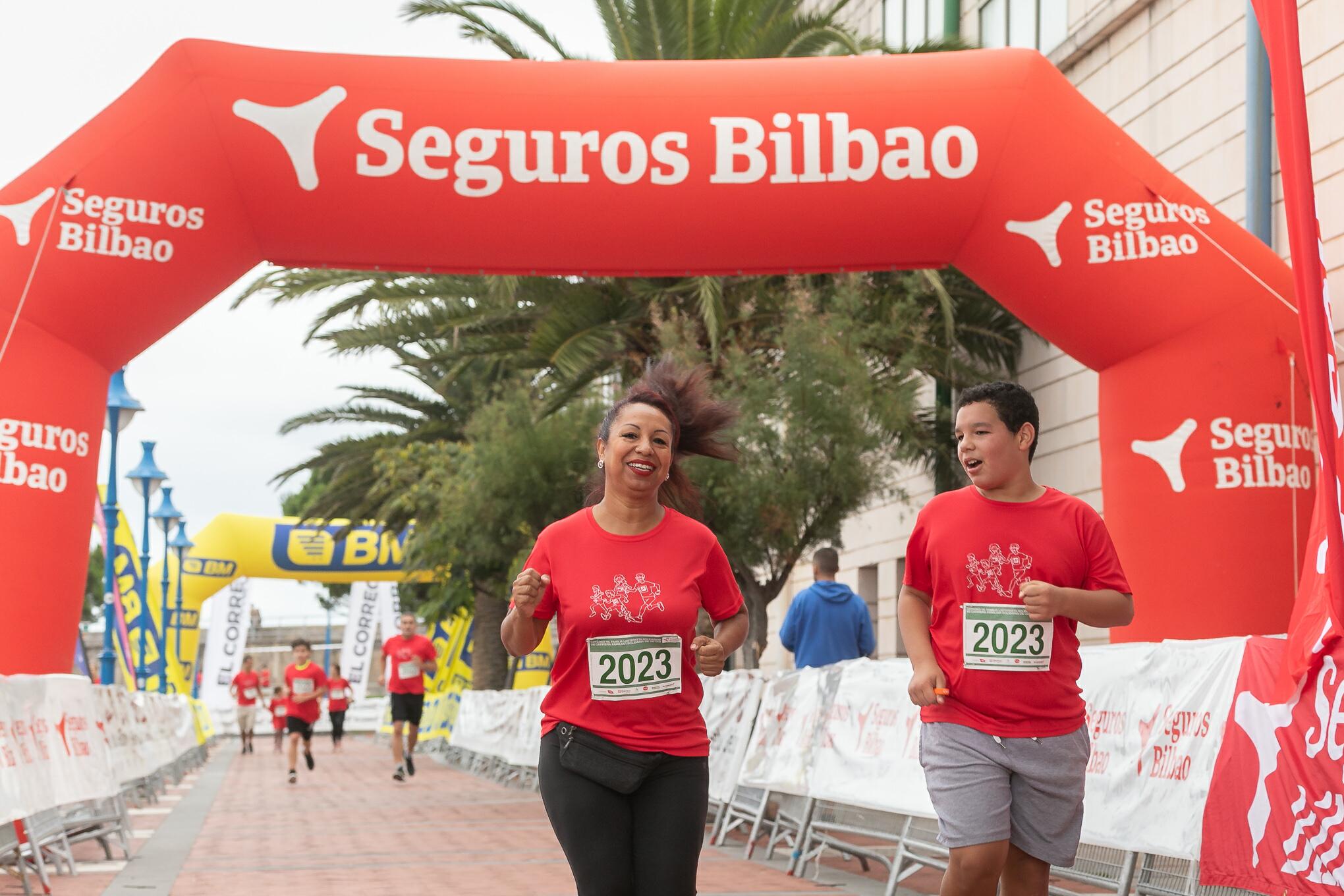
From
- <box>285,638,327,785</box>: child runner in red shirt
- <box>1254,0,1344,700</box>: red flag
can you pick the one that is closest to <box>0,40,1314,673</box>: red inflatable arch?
<box>1254,0,1344,700</box>: red flag

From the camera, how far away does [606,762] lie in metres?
4.20

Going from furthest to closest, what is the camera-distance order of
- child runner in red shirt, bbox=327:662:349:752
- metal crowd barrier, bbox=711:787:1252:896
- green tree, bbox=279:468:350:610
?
green tree, bbox=279:468:350:610
child runner in red shirt, bbox=327:662:349:752
metal crowd barrier, bbox=711:787:1252:896

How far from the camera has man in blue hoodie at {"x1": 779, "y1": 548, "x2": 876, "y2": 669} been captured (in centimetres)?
1144

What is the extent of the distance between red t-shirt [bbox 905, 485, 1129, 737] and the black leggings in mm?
805

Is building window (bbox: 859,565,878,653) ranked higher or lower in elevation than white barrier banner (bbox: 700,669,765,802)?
higher

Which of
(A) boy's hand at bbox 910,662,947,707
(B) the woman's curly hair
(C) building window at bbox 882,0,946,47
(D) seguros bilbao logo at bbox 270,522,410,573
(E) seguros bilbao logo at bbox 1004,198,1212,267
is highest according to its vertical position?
(C) building window at bbox 882,0,946,47

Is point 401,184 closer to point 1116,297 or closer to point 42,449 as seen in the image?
point 42,449

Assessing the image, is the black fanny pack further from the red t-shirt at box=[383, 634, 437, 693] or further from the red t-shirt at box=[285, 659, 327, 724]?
the red t-shirt at box=[285, 659, 327, 724]

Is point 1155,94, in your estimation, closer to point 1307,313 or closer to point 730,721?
point 730,721

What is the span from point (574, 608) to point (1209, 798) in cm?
256

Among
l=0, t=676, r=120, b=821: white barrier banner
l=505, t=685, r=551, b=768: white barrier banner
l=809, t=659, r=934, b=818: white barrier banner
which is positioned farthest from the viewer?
l=505, t=685, r=551, b=768: white barrier banner

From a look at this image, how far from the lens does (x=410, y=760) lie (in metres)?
20.1

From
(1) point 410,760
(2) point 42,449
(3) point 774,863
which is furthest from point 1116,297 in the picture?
(1) point 410,760

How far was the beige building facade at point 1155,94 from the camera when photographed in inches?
478
